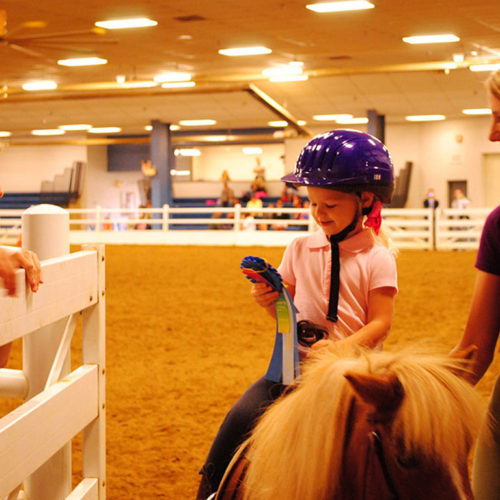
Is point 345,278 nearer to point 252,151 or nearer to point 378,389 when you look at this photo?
point 378,389

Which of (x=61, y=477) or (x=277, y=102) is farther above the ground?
(x=277, y=102)

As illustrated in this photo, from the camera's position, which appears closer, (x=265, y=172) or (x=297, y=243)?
(x=297, y=243)

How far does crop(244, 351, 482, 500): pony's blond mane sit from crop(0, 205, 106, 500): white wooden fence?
681 mm

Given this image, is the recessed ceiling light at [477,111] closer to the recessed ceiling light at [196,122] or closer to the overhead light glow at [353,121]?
the overhead light glow at [353,121]

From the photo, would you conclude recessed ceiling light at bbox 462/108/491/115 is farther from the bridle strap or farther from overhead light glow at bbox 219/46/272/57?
the bridle strap

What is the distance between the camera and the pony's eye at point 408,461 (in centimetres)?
96

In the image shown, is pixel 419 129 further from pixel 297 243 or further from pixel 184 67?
pixel 297 243

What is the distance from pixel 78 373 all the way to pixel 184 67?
15914 millimetres

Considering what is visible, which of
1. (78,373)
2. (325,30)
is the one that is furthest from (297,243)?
(325,30)

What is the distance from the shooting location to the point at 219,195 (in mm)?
28422

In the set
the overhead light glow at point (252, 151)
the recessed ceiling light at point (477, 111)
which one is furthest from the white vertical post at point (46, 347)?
the overhead light glow at point (252, 151)

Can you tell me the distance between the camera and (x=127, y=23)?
1268cm

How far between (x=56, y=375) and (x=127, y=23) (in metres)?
11.8

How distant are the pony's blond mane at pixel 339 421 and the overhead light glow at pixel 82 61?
51.1 feet
